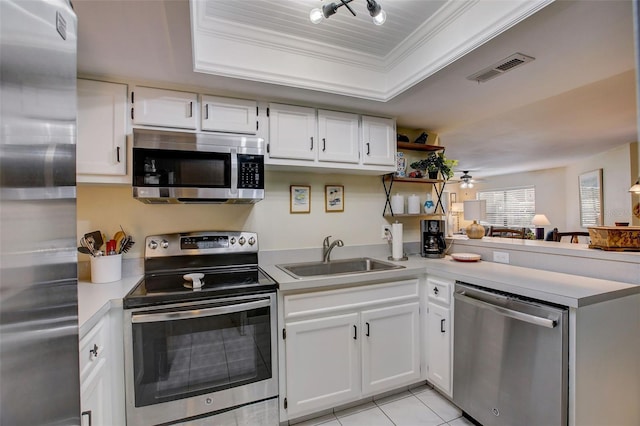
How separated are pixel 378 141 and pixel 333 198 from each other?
1.98 feet

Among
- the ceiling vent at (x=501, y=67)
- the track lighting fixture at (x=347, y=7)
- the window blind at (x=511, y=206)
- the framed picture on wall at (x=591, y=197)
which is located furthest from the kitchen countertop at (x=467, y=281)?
the window blind at (x=511, y=206)

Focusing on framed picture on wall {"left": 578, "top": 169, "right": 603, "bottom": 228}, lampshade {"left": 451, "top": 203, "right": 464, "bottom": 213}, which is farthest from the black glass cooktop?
lampshade {"left": 451, "top": 203, "right": 464, "bottom": 213}

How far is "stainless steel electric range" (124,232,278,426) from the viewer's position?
1.49 metres

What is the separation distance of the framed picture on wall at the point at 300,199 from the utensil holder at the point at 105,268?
1225 mm

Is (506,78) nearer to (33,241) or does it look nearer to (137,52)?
(137,52)

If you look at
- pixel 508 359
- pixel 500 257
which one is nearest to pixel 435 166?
pixel 500 257

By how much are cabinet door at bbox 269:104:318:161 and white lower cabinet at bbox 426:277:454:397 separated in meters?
1.30

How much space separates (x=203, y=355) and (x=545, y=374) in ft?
5.64

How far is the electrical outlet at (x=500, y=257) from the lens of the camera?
7.36ft

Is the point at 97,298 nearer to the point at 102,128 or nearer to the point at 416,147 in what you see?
the point at 102,128

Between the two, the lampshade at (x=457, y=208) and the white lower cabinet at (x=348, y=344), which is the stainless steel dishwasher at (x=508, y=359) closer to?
the white lower cabinet at (x=348, y=344)

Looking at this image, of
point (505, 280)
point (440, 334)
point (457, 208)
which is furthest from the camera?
point (457, 208)

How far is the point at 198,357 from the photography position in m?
1.58

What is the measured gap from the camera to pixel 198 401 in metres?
1.57
